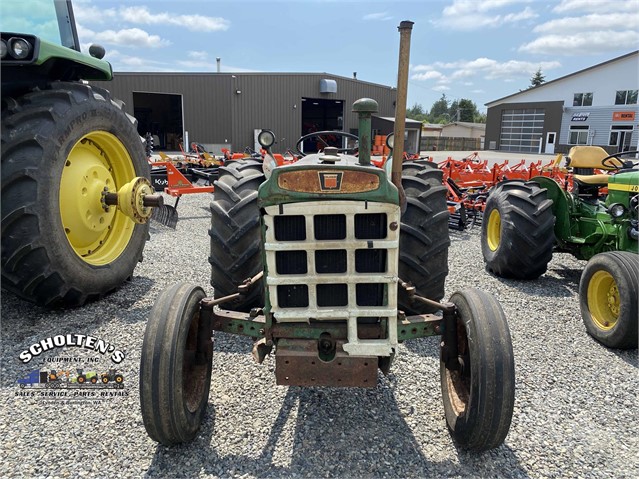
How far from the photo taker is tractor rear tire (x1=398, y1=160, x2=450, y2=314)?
11.0ft

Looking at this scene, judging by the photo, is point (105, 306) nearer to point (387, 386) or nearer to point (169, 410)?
point (169, 410)

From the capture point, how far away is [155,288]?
4.84m

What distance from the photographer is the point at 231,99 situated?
87.7 feet

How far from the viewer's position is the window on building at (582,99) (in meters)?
38.5

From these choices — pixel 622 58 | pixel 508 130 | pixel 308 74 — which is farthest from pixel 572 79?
pixel 308 74

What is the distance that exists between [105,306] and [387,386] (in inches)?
104

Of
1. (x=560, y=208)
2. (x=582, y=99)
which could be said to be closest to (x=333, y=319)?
(x=560, y=208)

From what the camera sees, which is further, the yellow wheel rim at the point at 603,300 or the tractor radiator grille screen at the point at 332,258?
the yellow wheel rim at the point at 603,300

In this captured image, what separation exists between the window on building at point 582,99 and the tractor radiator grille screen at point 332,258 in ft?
142

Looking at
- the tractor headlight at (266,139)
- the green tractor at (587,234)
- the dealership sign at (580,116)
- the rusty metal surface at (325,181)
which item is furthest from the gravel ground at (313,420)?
the dealership sign at (580,116)

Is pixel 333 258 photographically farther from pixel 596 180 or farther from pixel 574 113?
pixel 574 113

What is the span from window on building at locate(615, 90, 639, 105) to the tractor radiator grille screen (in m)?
41.9

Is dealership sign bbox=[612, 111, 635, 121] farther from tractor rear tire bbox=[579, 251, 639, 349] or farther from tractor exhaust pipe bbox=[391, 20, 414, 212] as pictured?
tractor exhaust pipe bbox=[391, 20, 414, 212]

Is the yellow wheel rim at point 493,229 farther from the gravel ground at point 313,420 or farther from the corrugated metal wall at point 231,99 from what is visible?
the corrugated metal wall at point 231,99
